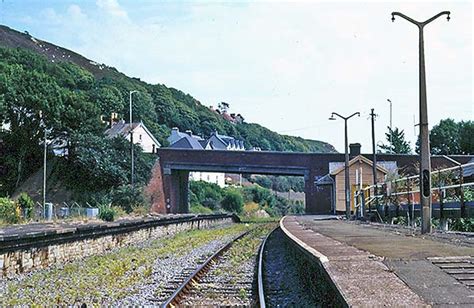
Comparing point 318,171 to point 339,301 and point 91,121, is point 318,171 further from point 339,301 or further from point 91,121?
point 339,301

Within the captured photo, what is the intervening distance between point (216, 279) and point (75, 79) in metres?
132

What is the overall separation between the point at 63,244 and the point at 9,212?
65.1 feet

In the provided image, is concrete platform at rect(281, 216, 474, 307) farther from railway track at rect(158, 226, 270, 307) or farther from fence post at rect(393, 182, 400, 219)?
fence post at rect(393, 182, 400, 219)

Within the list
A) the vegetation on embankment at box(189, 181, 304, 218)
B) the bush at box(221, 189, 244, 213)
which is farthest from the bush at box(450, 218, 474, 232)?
the bush at box(221, 189, 244, 213)

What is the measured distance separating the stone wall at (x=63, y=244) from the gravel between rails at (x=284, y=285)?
553 cm

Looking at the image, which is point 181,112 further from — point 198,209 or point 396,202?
point 396,202

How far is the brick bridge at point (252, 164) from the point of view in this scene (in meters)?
73.6

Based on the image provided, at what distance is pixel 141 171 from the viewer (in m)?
70.7

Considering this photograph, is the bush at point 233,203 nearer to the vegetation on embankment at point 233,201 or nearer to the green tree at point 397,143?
the vegetation on embankment at point 233,201

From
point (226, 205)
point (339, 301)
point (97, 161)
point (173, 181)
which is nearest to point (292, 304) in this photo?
point (339, 301)

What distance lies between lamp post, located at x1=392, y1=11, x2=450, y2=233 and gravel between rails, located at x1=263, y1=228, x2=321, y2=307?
11.6ft

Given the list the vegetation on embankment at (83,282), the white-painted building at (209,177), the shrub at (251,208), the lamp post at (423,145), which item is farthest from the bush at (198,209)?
the lamp post at (423,145)

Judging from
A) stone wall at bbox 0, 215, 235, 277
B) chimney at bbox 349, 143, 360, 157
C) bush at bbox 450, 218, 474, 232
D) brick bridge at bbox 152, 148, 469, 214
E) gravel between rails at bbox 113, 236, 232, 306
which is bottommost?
gravel between rails at bbox 113, 236, 232, 306

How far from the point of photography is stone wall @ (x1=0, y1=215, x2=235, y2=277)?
16.7 meters
